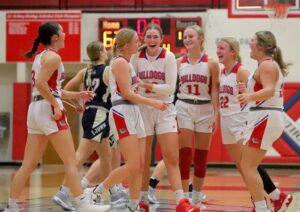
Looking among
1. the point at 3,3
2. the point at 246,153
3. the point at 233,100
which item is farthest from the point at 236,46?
the point at 3,3

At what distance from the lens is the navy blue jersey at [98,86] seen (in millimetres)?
8266

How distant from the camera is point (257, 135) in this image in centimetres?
625

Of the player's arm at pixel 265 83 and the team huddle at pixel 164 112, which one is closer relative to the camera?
the player's arm at pixel 265 83

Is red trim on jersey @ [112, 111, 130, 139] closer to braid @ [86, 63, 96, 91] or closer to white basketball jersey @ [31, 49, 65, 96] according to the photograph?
white basketball jersey @ [31, 49, 65, 96]

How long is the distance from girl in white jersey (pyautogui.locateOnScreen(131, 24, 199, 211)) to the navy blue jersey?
119cm

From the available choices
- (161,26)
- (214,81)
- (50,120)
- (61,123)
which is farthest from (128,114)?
(161,26)

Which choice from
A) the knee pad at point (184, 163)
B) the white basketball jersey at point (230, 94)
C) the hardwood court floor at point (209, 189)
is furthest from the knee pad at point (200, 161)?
the white basketball jersey at point (230, 94)

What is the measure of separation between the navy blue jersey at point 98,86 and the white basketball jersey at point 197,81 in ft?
3.69

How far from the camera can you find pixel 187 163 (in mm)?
7527

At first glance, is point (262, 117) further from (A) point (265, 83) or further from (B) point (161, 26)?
(B) point (161, 26)

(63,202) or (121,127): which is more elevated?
(121,127)

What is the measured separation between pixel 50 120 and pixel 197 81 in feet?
6.18

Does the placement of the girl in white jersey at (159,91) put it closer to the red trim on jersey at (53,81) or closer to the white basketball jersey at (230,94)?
the red trim on jersey at (53,81)

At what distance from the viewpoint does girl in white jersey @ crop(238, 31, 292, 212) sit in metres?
6.23
